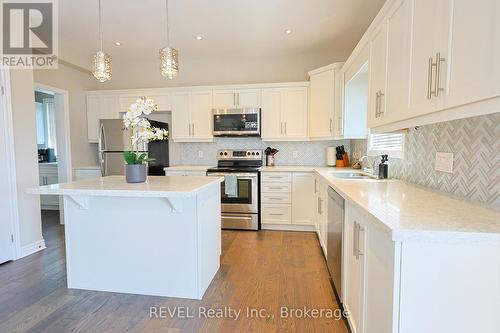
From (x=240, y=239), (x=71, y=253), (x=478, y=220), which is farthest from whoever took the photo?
(x=240, y=239)

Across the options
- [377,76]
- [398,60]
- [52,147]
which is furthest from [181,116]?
[52,147]

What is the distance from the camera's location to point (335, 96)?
3.59 meters

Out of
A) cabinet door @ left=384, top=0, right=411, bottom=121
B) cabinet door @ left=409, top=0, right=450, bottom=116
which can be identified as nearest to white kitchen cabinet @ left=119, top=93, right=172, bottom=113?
cabinet door @ left=384, top=0, right=411, bottom=121

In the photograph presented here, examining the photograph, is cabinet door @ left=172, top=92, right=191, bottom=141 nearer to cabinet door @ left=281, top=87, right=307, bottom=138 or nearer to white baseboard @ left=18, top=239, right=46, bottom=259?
cabinet door @ left=281, top=87, right=307, bottom=138

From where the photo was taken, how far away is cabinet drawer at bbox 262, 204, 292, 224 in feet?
12.6

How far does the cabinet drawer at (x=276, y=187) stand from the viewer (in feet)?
12.5

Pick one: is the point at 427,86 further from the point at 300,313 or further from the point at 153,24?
the point at 153,24

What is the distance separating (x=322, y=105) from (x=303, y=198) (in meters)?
1.36

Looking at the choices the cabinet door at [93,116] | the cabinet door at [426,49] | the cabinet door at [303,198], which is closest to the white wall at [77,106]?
the cabinet door at [93,116]

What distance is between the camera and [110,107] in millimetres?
4488

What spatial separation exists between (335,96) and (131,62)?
11.8 feet

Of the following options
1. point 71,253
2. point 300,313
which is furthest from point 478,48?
point 71,253

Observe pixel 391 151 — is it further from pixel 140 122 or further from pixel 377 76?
pixel 140 122

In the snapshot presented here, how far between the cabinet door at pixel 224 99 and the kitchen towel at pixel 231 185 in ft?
3.87
